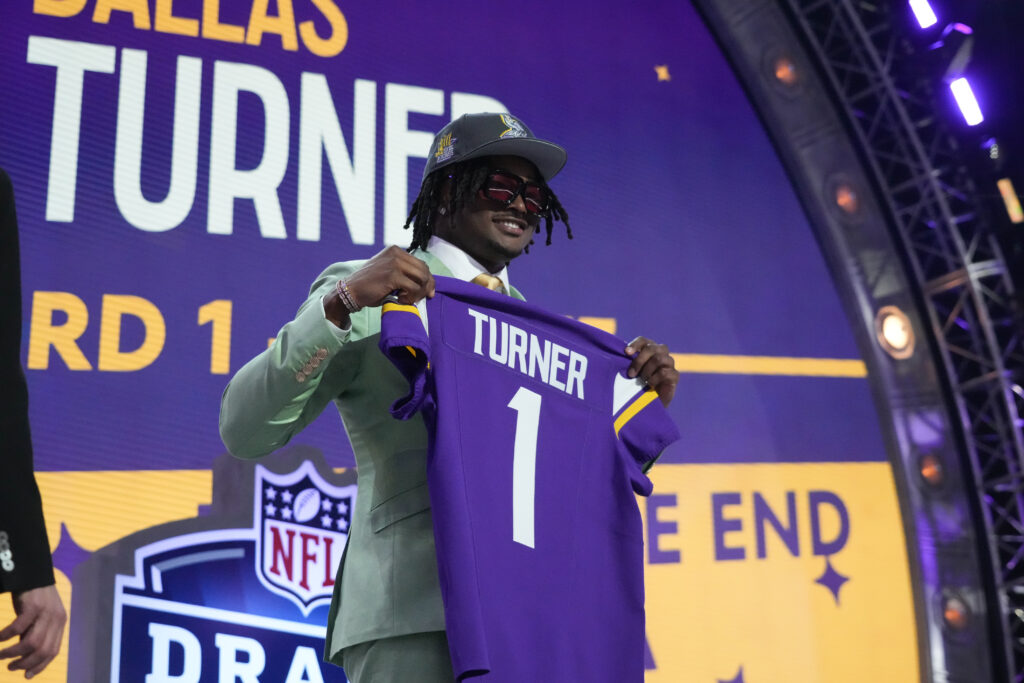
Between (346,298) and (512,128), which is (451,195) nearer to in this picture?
(512,128)

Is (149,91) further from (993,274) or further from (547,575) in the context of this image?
(993,274)

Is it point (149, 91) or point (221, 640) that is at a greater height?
point (149, 91)

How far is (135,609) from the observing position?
103 inches

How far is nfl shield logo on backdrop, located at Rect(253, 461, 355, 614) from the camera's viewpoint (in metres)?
2.75

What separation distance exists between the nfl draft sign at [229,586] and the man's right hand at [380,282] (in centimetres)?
183

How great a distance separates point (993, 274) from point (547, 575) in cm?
288

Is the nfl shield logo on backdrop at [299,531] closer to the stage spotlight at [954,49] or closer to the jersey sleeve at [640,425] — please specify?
the jersey sleeve at [640,425]

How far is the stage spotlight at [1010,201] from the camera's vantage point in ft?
10.7

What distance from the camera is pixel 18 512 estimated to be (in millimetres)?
796

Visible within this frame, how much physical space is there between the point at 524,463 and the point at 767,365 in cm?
246

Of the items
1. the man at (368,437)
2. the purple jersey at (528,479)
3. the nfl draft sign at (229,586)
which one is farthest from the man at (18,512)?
Answer: the nfl draft sign at (229,586)

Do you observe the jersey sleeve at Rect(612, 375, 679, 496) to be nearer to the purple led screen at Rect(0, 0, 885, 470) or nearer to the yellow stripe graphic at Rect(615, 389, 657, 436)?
the yellow stripe graphic at Rect(615, 389, 657, 436)

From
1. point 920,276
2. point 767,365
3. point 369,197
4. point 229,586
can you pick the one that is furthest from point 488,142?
point 920,276

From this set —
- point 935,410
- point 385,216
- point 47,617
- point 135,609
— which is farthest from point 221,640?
point 935,410
